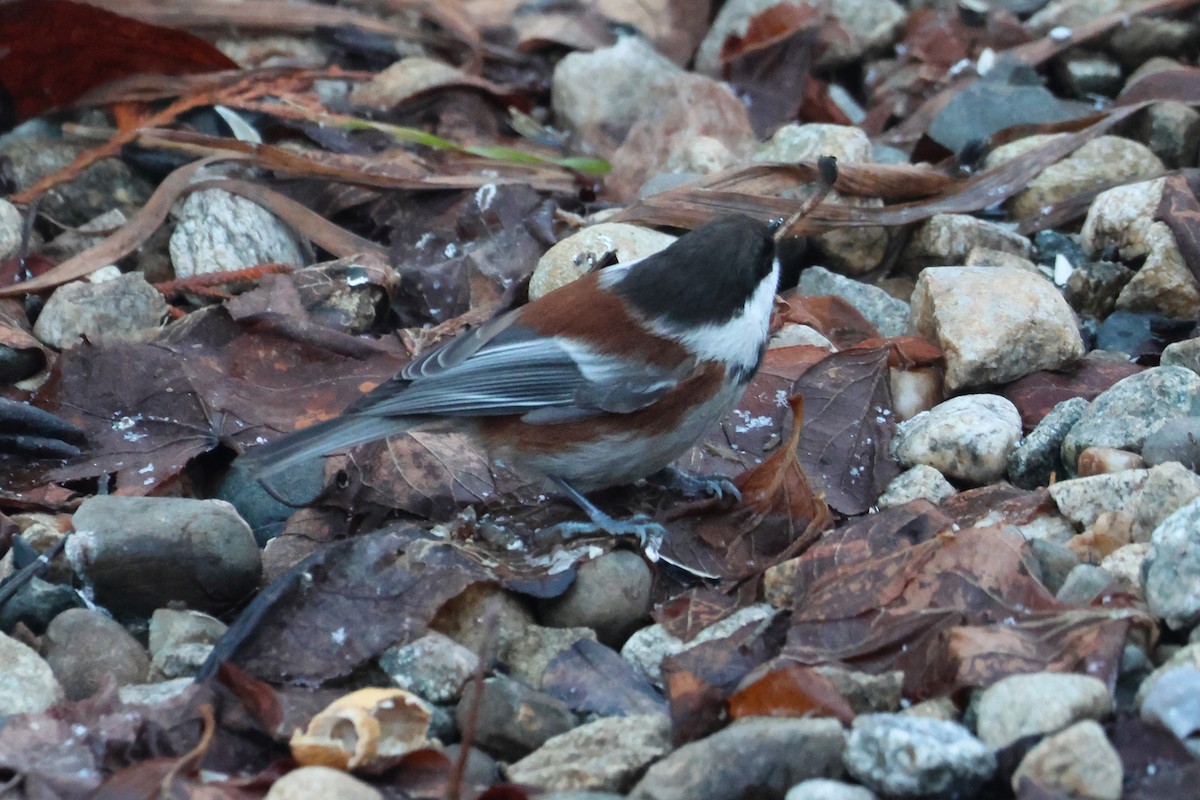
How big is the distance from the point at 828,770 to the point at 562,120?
4.77m

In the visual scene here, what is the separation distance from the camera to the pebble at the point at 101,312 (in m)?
4.95

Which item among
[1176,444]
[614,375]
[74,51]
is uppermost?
[74,51]

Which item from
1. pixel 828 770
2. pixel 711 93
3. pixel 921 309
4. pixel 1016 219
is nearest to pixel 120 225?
pixel 711 93

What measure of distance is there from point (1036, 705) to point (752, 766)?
1.82 feet

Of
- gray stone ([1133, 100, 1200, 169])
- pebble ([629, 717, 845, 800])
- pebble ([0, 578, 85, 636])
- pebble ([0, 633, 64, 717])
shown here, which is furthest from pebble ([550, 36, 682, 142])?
pebble ([629, 717, 845, 800])

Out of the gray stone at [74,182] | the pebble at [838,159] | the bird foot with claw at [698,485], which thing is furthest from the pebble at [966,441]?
the gray stone at [74,182]

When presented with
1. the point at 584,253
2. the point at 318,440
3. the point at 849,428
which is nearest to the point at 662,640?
the point at 318,440

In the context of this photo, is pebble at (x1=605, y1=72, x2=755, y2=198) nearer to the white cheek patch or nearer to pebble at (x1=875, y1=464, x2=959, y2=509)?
the white cheek patch

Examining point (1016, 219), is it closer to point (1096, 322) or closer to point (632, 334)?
point (1096, 322)

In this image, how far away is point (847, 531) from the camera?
3586mm

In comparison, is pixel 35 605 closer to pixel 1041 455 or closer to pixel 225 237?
pixel 225 237

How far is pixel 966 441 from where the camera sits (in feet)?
13.4

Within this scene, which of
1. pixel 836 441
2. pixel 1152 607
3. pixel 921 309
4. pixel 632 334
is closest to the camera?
pixel 1152 607

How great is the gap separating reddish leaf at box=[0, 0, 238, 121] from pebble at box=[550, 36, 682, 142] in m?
1.65
